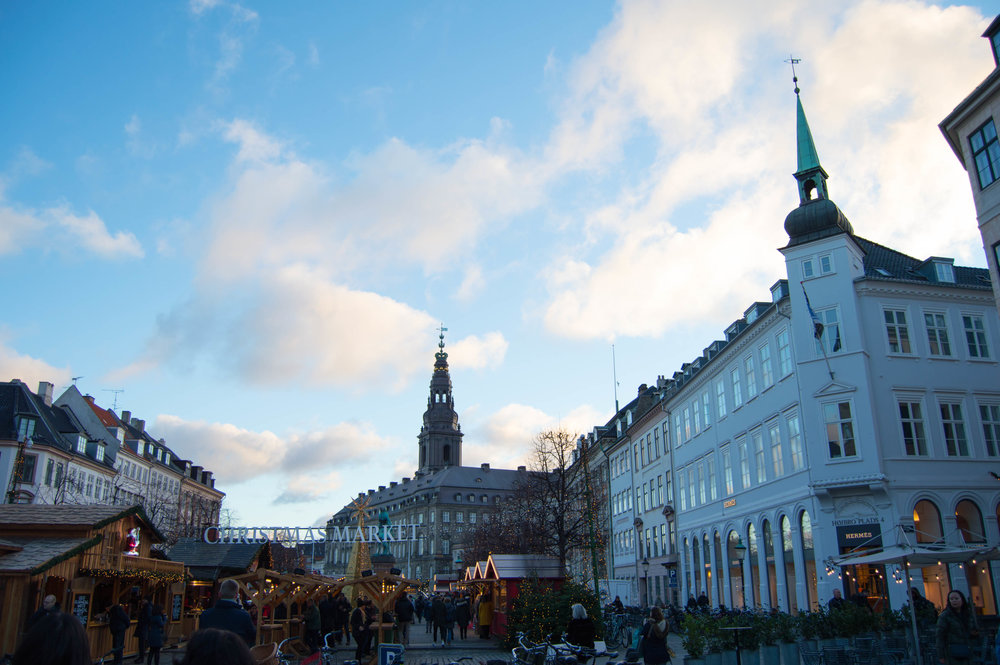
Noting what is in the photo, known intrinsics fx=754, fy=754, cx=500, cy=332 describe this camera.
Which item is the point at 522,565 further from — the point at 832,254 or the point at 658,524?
the point at 658,524

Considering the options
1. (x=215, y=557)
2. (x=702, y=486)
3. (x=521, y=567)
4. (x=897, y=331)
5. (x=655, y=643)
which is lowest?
(x=655, y=643)

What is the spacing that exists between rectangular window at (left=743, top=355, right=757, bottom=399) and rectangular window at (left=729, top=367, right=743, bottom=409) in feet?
3.04

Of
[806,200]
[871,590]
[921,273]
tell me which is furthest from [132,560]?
[921,273]

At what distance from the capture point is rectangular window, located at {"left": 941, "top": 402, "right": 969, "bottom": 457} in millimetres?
29641

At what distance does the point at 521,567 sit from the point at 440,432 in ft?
401

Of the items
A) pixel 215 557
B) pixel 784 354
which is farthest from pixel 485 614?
pixel 784 354

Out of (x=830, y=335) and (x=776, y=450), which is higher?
(x=830, y=335)

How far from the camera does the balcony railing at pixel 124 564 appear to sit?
20.6 metres

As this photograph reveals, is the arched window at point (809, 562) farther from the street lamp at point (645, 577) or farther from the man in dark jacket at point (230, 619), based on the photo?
the man in dark jacket at point (230, 619)

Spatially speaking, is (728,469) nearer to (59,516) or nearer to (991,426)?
(991,426)

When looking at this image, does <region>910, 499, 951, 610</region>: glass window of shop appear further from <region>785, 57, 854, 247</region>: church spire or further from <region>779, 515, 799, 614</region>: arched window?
<region>785, 57, 854, 247</region>: church spire

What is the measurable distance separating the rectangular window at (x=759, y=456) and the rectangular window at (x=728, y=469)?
3.25 m

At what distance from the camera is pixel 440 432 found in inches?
5955

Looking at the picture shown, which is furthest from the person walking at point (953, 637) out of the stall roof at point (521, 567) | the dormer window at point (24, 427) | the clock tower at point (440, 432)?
the clock tower at point (440, 432)
